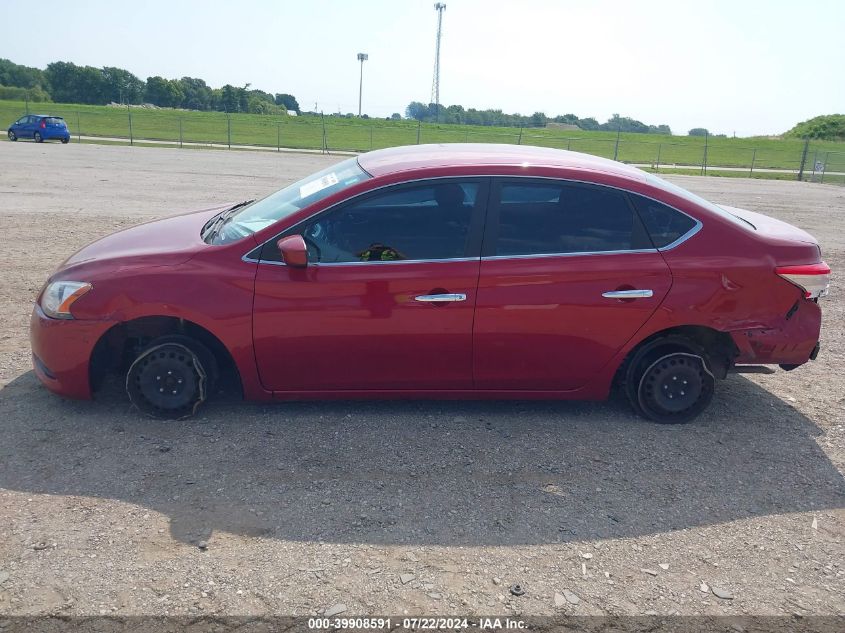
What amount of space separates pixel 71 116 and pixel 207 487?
54682mm

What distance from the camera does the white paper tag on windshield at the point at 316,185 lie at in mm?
4875

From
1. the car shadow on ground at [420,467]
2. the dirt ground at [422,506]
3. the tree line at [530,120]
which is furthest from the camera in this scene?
the tree line at [530,120]

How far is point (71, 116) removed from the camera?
168ft

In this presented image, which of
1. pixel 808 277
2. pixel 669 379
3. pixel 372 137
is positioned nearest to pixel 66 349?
pixel 669 379

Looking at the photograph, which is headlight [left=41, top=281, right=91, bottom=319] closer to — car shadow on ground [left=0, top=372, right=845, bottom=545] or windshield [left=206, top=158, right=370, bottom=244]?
car shadow on ground [left=0, top=372, right=845, bottom=545]

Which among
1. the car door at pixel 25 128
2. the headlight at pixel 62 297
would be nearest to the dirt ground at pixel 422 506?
the headlight at pixel 62 297

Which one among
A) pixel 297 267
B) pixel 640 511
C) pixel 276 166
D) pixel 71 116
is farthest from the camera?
pixel 71 116

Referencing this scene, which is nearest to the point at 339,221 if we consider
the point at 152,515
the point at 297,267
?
the point at 297,267

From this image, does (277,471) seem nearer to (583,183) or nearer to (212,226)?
(212,226)

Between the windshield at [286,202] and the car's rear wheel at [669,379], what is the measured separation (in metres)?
2.14

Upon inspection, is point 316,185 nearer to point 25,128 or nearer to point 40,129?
point 40,129

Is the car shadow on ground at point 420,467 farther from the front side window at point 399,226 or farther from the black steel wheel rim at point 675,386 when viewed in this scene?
the front side window at point 399,226

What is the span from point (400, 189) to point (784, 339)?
2.63m

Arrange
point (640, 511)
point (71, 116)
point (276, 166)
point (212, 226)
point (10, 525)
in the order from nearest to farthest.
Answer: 1. point (10, 525)
2. point (640, 511)
3. point (212, 226)
4. point (276, 166)
5. point (71, 116)
